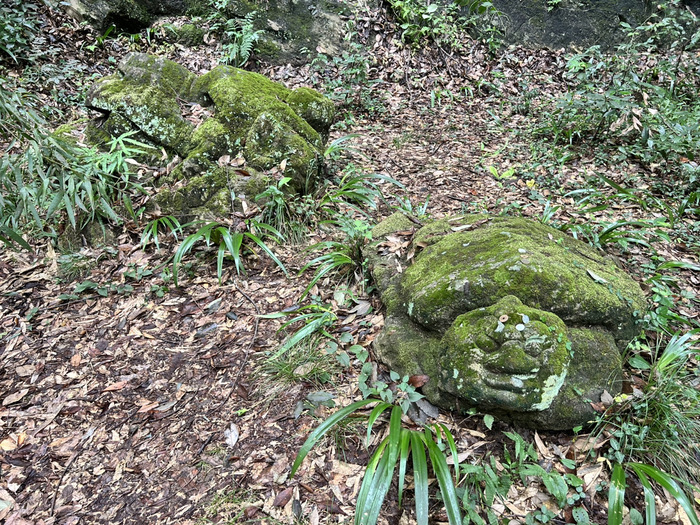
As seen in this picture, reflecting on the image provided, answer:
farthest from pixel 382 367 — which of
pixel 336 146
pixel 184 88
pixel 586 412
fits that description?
pixel 184 88

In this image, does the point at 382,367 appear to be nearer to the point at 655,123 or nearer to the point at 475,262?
the point at 475,262

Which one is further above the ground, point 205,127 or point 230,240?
point 205,127

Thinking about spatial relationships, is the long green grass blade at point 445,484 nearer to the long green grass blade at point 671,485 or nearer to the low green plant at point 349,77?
the long green grass blade at point 671,485

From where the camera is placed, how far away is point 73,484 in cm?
237

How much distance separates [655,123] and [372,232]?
3.85 metres

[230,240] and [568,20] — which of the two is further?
[568,20]

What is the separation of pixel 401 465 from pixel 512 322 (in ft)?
3.10

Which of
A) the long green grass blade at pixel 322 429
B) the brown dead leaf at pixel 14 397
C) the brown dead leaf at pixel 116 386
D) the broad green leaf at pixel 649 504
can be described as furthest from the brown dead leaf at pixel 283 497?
the brown dead leaf at pixel 14 397

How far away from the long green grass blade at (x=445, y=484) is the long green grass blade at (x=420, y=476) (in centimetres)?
5

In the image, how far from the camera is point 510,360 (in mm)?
2092

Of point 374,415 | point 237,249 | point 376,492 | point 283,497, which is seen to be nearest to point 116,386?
point 237,249

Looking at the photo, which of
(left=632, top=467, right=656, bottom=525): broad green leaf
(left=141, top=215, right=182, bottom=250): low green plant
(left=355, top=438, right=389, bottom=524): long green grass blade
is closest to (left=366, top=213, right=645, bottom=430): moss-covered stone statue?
(left=632, top=467, right=656, bottom=525): broad green leaf

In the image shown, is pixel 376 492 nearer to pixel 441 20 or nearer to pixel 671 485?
pixel 671 485

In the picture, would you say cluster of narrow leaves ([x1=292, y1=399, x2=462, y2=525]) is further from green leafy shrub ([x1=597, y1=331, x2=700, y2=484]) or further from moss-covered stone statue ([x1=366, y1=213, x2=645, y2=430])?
green leafy shrub ([x1=597, y1=331, x2=700, y2=484])
